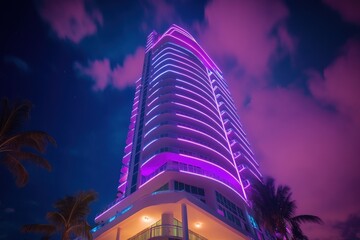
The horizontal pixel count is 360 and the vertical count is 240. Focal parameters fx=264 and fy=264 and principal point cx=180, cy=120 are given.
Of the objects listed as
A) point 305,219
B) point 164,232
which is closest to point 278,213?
point 305,219

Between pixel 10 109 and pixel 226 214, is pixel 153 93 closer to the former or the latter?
pixel 226 214

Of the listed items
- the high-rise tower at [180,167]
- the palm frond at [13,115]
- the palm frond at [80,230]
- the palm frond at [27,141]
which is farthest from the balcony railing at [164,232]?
the palm frond at [13,115]

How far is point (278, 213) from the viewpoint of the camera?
1177 inches

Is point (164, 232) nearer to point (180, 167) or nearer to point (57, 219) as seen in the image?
point (57, 219)

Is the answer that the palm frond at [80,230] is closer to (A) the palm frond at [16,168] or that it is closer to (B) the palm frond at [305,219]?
(A) the palm frond at [16,168]

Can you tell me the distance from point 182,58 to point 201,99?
59.0 ft

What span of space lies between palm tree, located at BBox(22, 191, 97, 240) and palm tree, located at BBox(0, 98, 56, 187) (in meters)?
6.37

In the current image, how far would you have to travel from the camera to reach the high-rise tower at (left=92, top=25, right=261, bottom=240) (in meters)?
28.1

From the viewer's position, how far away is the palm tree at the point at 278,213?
29578mm

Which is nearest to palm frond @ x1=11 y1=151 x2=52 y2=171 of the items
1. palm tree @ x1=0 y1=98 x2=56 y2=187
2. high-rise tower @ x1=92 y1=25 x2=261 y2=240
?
palm tree @ x1=0 y1=98 x2=56 y2=187

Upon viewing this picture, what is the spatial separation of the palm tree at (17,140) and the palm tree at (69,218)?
20.9 ft

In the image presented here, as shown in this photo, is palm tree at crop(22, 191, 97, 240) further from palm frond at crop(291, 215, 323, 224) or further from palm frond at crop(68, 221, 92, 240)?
palm frond at crop(291, 215, 323, 224)

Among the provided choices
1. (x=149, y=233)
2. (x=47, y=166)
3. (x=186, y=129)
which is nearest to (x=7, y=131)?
(x=47, y=166)

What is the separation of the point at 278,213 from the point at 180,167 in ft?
45.9
